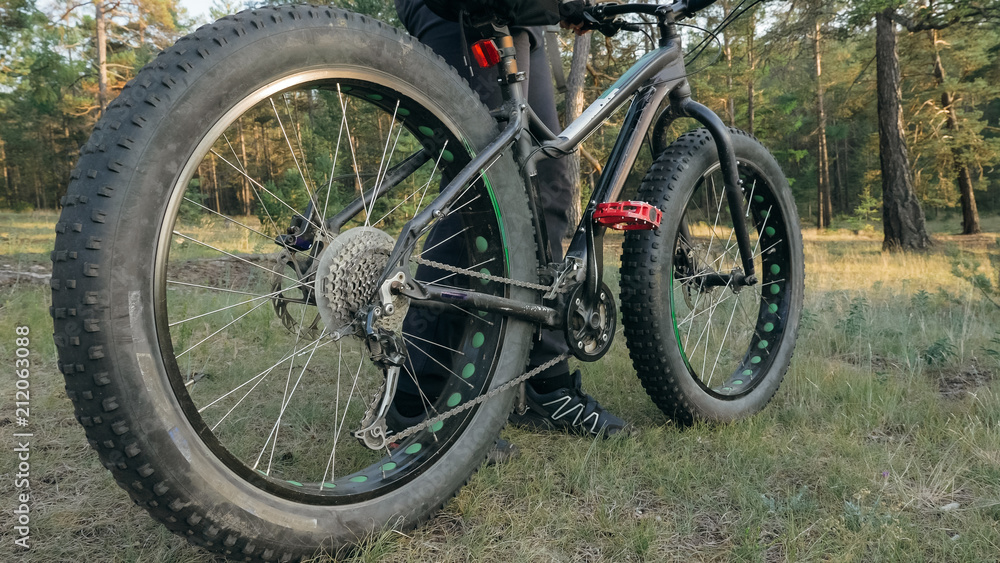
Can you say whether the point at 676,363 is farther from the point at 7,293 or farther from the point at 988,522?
the point at 7,293

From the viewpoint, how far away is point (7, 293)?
4.14 m

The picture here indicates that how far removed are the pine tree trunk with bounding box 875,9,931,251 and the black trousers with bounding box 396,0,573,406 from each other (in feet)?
32.7

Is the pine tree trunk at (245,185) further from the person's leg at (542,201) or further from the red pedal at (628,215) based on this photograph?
the red pedal at (628,215)

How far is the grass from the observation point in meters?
1.40

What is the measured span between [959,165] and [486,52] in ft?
61.6

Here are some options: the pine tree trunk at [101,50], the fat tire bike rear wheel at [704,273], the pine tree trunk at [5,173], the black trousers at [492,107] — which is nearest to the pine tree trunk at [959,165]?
the fat tire bike rear wheel at [704,273]

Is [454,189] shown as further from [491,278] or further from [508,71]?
[508,71]

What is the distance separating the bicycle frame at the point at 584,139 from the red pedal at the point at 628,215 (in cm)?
6

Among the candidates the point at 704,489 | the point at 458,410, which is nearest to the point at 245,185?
the point at 458,410

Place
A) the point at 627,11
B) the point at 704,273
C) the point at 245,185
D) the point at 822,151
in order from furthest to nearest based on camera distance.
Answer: the point at 822,151 → the point at 245,185 → the point at 704,273 → the point at 627,11

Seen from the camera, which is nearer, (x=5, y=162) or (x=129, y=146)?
(x=129, y=146)

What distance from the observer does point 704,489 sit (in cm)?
169

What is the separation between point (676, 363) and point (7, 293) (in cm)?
452

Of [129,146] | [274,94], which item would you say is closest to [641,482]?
[274,94]
